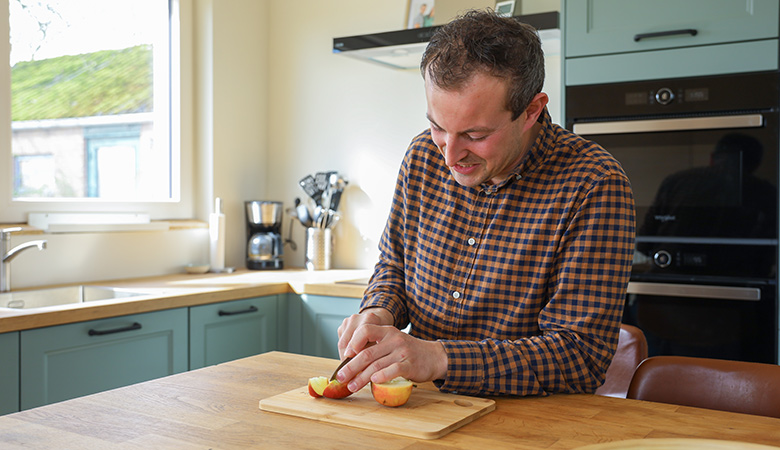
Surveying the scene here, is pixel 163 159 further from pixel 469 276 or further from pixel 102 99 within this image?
pixel 469 276

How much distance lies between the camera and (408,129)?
3350 millimetres

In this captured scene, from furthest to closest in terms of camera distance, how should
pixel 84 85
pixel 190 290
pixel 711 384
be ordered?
pixel 84 85 < pixel 190 290 < pixel 711 384

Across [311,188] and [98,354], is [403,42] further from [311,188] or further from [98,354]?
[98,354]

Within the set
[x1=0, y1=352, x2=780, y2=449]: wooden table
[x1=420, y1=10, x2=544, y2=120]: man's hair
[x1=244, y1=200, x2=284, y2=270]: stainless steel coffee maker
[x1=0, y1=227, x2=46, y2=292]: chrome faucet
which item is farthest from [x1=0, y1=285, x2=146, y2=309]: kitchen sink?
[x1=420, y1=10, x2=544, y2=120]: man's hair

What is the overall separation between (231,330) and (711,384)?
1778 millimetres

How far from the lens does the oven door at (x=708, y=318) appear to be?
2297mm

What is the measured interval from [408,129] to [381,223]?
0.43m

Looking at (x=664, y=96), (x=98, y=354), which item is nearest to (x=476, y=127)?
(x=664, y=96)

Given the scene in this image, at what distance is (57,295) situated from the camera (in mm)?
2629

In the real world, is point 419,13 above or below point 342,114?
above

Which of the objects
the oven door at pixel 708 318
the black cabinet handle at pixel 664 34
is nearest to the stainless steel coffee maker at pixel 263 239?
the oven door at pixel 708 318

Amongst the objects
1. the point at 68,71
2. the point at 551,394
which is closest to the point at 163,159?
the point at 68,71

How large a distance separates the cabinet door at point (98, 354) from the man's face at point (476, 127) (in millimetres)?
1349

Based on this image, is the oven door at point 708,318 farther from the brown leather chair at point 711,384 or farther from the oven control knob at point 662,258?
the brown leather chair at point 711,384
